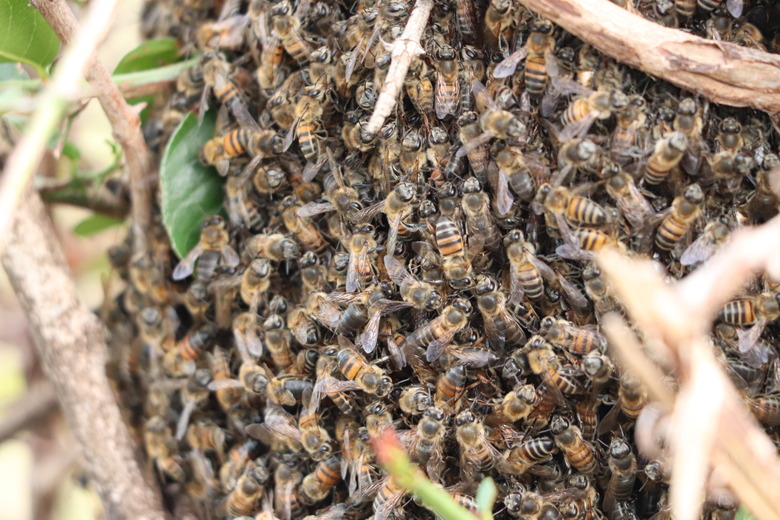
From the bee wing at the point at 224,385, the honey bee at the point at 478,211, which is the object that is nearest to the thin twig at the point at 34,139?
the honey bee at the point at 478,211

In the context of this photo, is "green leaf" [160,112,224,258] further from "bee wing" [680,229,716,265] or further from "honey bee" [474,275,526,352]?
"bee wing" [680,229,716,265]

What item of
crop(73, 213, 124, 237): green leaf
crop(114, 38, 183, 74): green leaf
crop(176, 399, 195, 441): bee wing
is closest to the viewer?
crop(176, 399, 195, 441): bee wing

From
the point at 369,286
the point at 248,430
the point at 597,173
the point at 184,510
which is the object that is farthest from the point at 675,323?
the point at 184,510

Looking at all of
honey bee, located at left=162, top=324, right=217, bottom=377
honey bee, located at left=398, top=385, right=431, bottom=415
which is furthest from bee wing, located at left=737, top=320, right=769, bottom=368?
honey bee, located at left=162, top=324, right=217, bottom=377

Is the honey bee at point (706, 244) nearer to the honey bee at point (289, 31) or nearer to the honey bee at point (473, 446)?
the honey bee at point (473, 446)

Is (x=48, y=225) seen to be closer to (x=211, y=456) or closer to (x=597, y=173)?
(x=211, y=456)

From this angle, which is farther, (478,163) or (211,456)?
(211,456)
